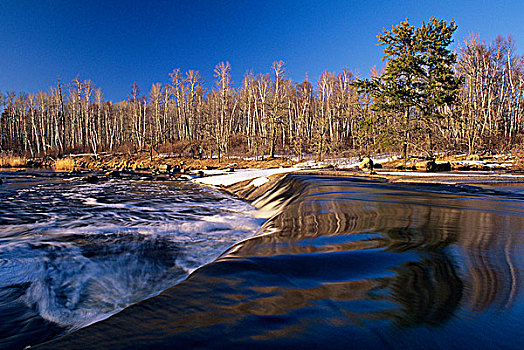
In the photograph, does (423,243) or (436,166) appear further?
(436,166)

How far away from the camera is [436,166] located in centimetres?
993

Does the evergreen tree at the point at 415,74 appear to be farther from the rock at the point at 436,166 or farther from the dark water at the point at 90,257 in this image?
the dark water at the point at 90,257

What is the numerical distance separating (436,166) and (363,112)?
16813mm

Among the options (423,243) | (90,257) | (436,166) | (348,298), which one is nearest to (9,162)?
(90,257)

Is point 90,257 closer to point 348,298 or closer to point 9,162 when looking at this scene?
point 348,298

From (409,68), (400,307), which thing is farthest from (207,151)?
(400,307)

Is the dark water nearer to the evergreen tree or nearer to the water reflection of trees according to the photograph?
the water reflection of trees

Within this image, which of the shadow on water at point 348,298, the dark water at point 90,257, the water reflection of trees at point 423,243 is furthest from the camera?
the dark water at point 90,257

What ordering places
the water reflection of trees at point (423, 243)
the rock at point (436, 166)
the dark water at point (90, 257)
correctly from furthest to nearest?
the rock at point (436, 166) < the dark water at point (90, 257) < the water reflection of trees at point (423, 243)

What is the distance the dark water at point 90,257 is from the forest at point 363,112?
12.8 m

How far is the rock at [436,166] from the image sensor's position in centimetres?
978

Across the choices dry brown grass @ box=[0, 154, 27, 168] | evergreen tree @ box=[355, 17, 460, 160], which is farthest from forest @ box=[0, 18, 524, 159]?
dry brown grass @ box=[0, 154, 27, 168]

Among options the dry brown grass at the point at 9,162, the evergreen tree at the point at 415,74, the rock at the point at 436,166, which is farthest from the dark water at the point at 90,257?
the dry brown grass at the point at 9,162

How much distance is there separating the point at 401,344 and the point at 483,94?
36635 millimetres
